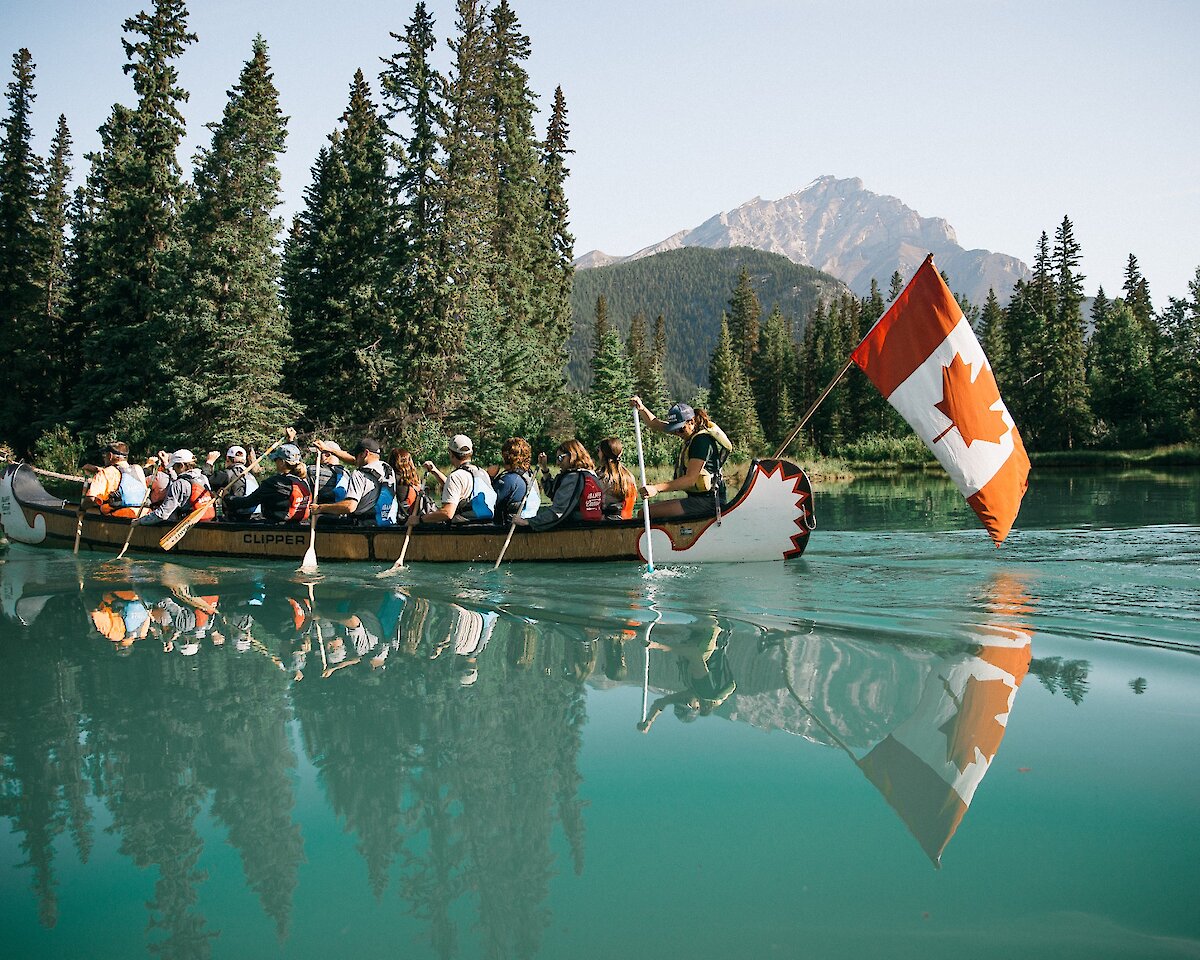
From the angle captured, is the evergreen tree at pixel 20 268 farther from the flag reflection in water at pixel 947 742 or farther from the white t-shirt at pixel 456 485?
the flag reflection in water at pixel 947 742

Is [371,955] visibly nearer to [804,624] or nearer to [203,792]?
[203,792]

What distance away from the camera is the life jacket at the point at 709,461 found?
12.1 meters

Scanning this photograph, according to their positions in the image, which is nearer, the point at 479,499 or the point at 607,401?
the point at 479,499

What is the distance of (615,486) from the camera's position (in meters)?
12.7

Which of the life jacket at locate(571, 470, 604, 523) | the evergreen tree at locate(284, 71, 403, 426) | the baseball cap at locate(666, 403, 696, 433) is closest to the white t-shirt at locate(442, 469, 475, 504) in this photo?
the life jacket at locate(571, 470, 604, 523)

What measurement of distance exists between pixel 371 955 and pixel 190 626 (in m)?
6.77

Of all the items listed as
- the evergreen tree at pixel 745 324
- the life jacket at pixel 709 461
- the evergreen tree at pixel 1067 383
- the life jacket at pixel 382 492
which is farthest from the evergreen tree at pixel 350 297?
the evergreen tree at pixel 745 324

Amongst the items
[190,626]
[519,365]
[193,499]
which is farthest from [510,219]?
[190,626]

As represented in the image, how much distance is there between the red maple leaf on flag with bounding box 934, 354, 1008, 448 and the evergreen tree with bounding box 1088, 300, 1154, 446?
5821 centimetres

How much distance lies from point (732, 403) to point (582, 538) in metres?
64.6

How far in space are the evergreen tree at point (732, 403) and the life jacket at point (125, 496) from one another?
55376mm

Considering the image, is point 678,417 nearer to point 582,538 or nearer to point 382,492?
point 582,538

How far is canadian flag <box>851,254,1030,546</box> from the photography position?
10.2 metres

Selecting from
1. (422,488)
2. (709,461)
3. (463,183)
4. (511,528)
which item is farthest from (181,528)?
(463,183)
